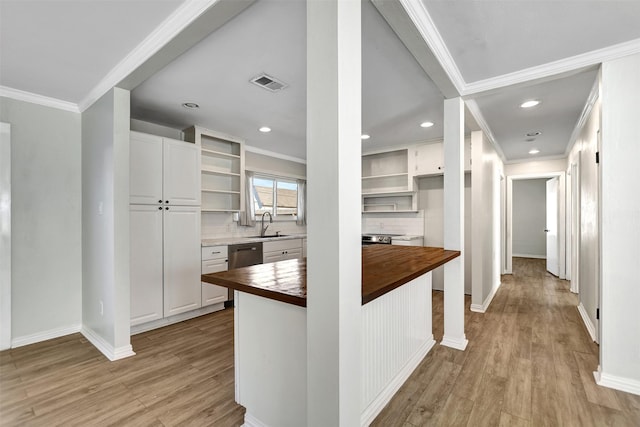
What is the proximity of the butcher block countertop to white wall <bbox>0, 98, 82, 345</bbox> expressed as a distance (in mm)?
2336

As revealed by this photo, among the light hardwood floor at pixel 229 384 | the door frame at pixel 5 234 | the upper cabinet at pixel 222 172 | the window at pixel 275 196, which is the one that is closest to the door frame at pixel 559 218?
the light hardwood floor at pixel 229 384

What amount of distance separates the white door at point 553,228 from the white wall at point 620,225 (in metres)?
4.60

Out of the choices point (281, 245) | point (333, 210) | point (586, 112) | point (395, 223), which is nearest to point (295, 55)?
point (333, 210)

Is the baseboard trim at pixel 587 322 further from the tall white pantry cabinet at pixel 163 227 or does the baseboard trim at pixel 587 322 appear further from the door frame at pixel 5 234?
the door frame at pixel 5 234

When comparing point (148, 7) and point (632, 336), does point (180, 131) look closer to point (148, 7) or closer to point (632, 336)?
point (148, 7)

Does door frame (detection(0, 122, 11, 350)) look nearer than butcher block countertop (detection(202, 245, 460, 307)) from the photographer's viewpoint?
No

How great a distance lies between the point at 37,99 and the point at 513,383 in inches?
187

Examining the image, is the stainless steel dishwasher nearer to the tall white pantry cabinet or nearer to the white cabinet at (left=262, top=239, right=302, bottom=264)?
the white cabinet at (left=262, top=239, right=302, bottom=264)

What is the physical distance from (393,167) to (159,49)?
4215 millimetres

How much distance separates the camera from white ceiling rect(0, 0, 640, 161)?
5.61 feet

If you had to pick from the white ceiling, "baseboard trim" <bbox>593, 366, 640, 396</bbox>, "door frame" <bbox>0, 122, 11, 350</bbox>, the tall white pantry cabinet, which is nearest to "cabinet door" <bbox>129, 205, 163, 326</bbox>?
the tall white pantry cabinet

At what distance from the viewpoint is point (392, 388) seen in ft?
6.60

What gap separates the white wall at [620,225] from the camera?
2.04 m

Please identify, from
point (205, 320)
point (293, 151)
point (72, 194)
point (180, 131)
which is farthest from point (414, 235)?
point (72, 194)
